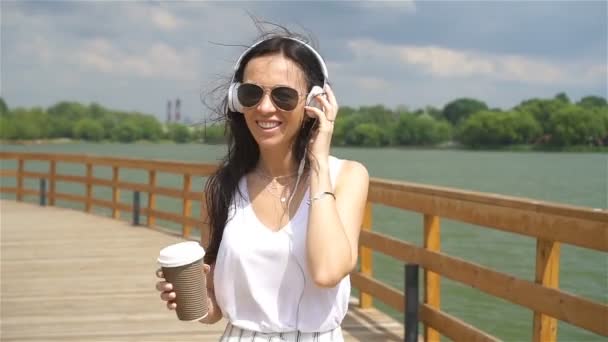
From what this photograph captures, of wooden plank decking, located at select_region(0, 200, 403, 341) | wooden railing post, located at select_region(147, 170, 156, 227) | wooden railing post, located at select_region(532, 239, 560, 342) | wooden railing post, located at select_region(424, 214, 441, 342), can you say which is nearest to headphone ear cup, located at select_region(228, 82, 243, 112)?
wooden railing post, located at select_region(532, 239, 560, 342)

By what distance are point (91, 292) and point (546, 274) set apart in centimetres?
396

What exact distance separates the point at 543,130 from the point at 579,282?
227 feet

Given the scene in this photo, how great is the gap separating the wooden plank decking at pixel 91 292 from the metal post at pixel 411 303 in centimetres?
37

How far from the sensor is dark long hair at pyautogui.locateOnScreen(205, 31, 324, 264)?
1.86 meters

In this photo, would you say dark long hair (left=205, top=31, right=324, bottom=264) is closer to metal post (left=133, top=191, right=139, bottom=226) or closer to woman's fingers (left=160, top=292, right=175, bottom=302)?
woman's fingers (left=160, top=292, right=175, bottom=302)

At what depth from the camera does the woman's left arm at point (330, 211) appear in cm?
171

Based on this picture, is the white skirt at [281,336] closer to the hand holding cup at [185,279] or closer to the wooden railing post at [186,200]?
the hand holding cup at [185,279]

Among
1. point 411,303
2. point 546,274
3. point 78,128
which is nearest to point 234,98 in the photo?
point 546,274

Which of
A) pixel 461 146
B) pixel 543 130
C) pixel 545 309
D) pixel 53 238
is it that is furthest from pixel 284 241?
pixel 461 146

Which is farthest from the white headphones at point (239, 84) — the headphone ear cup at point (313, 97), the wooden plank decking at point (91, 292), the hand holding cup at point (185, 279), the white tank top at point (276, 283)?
the wooden plank decking at point (91, 292)

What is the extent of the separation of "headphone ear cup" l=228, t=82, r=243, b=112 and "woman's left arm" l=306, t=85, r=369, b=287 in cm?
17

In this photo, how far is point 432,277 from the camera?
4.14 metres

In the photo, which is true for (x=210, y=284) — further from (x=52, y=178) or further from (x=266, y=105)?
(x=52, y=178)

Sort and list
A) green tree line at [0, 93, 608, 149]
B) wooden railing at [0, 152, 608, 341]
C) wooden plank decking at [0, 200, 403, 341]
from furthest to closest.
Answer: green tree line at [0, 93, 608, 149] < wooden plank decking at [0, 200, 403, 341] < wooden railing at [0, 152, 608, 341]
